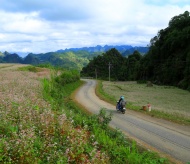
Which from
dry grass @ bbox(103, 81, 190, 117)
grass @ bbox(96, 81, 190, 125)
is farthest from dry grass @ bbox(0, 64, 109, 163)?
dry grass @ bbox(103, 81, 190, 117)

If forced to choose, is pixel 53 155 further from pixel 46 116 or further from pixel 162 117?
pixel 162 117

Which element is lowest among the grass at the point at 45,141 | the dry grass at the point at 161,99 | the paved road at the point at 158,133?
the dry grass at the point at 161,99

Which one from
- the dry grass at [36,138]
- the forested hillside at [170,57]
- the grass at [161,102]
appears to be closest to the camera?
the dry grass at [36,138]

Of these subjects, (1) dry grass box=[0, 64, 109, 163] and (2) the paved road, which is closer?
(1) dry grass box=[0, 64, 109, 163]

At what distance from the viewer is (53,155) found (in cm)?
845

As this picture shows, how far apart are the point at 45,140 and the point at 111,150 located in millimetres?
4314

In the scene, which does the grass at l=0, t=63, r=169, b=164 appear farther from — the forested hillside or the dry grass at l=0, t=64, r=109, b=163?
the forested hillside

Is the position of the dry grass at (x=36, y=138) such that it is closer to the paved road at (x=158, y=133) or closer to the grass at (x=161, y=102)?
the paved road at (x=158, y=133)

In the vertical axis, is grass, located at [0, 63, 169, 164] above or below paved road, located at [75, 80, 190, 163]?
above

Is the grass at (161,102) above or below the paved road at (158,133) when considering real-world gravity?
below

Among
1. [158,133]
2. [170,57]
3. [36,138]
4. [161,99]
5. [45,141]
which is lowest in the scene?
[161,99]

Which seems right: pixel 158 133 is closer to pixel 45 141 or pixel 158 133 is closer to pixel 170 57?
pixel 45 141

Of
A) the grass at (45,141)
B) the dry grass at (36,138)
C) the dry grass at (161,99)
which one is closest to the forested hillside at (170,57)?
the dry grass at (161,99)

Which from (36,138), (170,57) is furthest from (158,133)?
(170,57)
